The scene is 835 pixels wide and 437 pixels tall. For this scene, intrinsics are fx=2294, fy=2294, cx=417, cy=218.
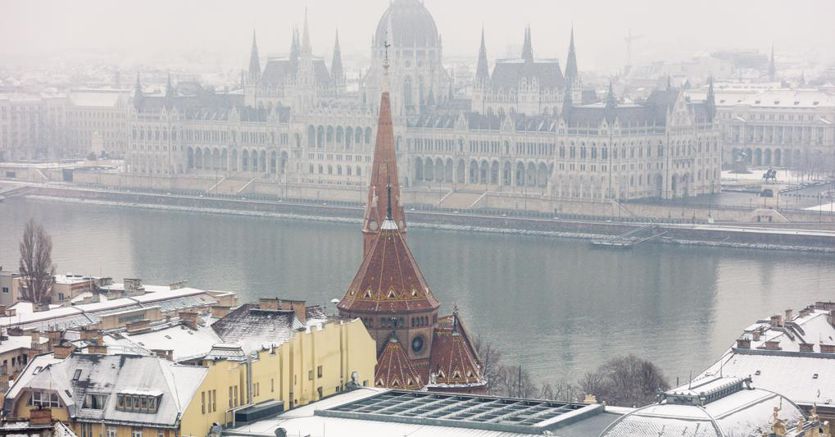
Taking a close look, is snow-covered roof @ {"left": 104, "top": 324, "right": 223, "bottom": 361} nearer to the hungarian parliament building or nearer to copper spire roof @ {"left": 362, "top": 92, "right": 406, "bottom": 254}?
copper spire roof @ {"left": 362, "top": 92, "right": 406, "bottom": 254}

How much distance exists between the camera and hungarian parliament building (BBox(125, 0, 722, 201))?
2486 inches

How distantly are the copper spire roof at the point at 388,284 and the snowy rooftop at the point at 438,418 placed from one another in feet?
10.6

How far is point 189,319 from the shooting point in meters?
23.5

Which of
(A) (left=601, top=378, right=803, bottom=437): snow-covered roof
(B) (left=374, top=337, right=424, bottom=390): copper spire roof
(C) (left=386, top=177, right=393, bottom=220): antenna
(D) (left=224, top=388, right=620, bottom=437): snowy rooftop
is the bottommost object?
(B) (left=374, top=337, right=424, bottom=390): copper spire roof

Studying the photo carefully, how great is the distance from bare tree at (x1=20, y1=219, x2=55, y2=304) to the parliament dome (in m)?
35.1

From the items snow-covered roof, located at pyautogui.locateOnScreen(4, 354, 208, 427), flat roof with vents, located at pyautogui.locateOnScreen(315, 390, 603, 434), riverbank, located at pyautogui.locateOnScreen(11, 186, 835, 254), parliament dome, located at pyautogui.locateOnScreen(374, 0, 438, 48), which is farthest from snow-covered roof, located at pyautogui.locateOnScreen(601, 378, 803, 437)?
parliament dome, located at pyautogui.locateOnScreen(374, 0, 438, 48)

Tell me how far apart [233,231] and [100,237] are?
4.31 m

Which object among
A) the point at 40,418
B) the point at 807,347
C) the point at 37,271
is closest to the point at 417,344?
the point at 807,347

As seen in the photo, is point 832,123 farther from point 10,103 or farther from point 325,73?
point 10,103

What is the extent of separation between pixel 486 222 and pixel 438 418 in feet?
129

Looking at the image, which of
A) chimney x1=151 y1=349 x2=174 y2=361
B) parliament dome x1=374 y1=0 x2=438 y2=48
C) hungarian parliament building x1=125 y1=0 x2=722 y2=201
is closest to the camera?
chimney x1=151 y1=349 x2=174 y2=361

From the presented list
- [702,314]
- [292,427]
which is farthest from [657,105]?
[292,427]

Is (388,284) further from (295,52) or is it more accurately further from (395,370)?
(295,52)

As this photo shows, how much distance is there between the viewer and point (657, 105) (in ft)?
211
